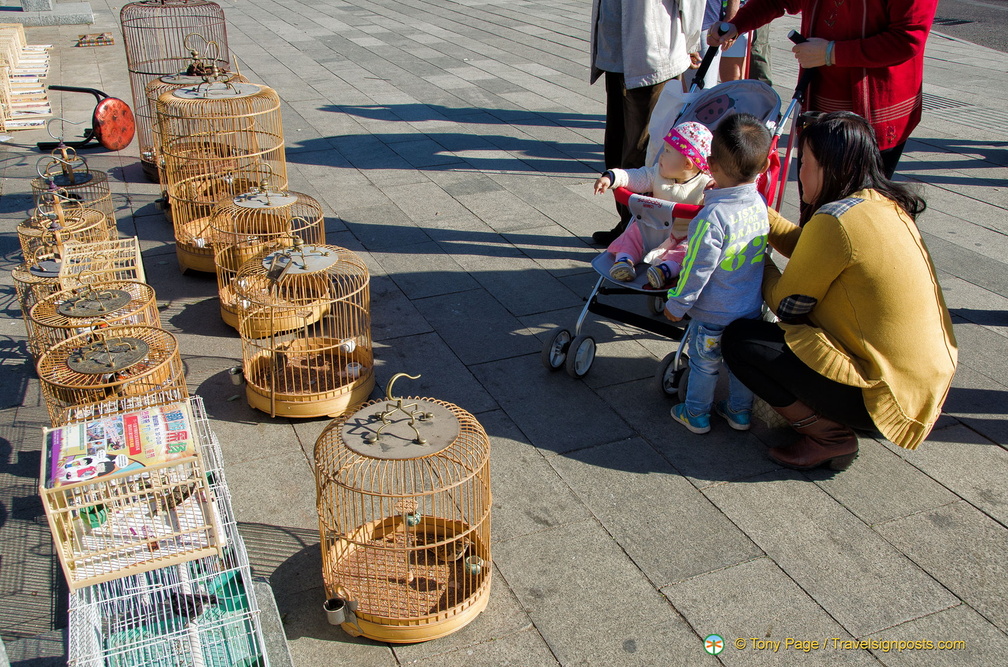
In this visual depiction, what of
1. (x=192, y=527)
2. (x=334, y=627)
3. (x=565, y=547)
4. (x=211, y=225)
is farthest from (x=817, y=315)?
(x=211, y=225)

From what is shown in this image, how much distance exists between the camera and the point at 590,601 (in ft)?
10.9

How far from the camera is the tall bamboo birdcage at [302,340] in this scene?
14.3ft

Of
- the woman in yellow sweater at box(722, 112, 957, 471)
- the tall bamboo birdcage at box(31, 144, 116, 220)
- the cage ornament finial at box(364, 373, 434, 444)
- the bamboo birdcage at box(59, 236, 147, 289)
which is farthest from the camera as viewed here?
the tall bamboo birdcage at box(31, 144, 116, 220)

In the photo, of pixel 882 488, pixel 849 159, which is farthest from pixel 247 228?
pixel 882 488

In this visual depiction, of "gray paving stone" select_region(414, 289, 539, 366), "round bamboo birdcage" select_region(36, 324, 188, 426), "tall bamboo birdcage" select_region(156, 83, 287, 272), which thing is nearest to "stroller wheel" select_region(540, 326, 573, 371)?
"gray paving stone" select_region(414, 289, 539, 366)

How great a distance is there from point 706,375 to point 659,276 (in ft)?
1.86

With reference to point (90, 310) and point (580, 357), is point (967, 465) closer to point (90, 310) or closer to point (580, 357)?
point (580, 357)

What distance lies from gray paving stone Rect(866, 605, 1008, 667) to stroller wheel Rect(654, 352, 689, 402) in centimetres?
161

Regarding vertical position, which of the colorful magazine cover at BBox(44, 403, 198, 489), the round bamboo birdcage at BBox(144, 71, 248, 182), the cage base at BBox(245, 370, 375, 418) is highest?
the round bamboo birdcage at BBox(144, 71, 248, 182)

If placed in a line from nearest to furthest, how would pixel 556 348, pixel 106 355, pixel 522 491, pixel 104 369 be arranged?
pixel 104 369, pixel 106 355, pixel 522 491, pixel 556 348

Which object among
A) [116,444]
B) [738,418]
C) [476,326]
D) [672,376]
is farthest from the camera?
[476,326]

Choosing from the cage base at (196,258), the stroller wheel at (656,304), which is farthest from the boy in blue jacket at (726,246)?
the cage base at (196,258)

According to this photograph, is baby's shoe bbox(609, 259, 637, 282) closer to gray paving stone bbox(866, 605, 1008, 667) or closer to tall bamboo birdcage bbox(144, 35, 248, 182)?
gray paving stone bbox(866, 605, 1008, 667)

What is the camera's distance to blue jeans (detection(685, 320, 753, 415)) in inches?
162
